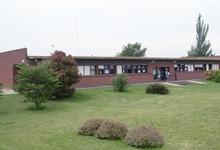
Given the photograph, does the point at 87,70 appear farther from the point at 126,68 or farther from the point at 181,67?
the point at 181,67

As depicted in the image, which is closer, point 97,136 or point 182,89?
point 97,136

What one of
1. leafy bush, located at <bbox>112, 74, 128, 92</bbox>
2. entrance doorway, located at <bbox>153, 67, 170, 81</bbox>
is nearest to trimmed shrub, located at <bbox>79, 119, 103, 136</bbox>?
leafy bush, located at <bbox>112, 74, 128, 92</bbox>

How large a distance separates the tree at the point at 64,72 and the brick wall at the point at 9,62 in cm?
832

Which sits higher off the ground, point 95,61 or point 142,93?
point 95,61

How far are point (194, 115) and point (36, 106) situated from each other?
1248 cm

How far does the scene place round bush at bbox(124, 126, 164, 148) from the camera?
14.2 m

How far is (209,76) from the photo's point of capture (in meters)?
58.8

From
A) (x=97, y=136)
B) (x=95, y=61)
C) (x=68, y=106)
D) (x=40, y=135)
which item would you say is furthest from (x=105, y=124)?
(x=95, y=61)

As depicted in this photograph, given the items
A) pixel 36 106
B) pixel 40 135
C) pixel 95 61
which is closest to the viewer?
pixel 40 135

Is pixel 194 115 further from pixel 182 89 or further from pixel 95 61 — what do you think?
pixel 95 61

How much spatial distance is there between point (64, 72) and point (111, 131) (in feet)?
67.8

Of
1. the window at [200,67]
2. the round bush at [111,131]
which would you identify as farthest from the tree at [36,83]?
the window at [200,67]

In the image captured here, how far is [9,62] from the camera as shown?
158ft

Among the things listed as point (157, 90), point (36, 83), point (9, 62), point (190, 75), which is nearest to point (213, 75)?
point (190, 75)
